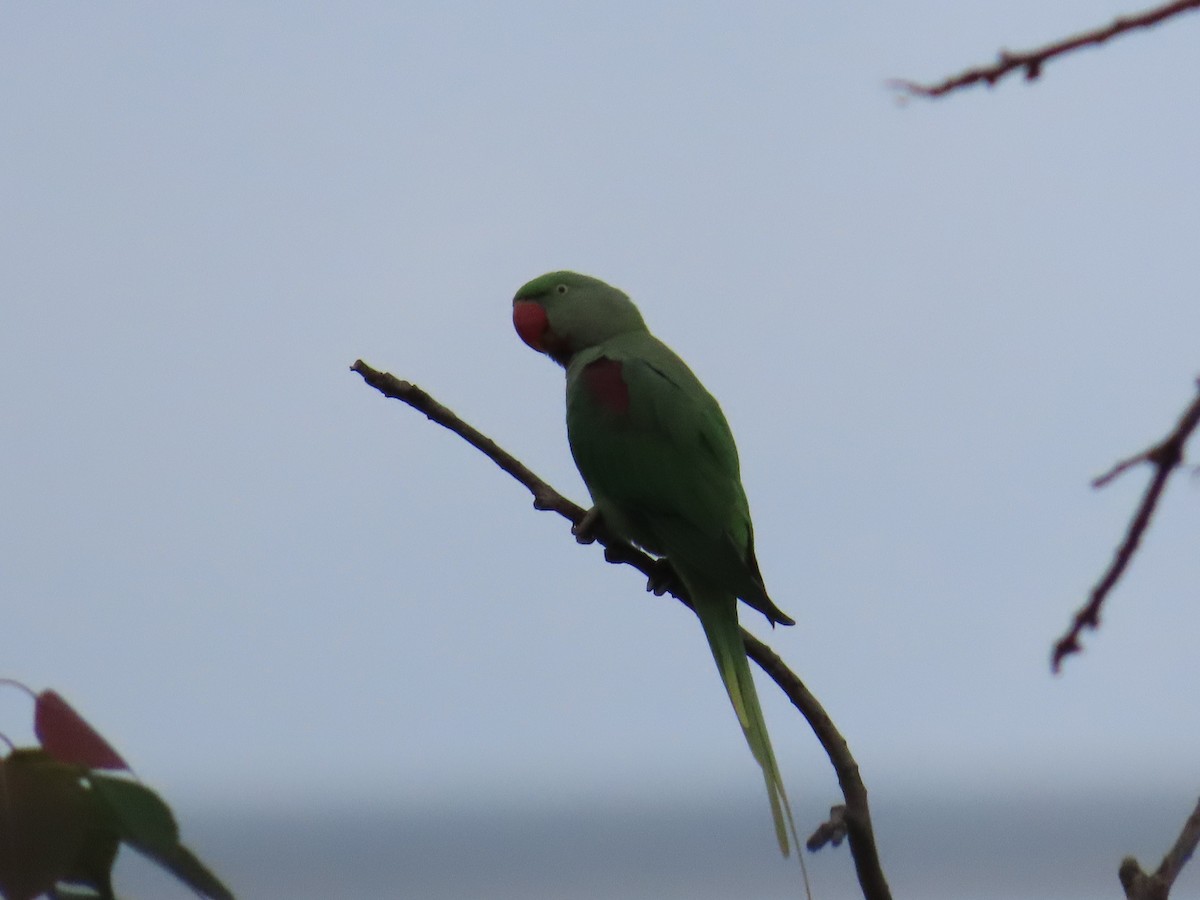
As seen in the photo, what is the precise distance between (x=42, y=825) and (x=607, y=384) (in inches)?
88.7

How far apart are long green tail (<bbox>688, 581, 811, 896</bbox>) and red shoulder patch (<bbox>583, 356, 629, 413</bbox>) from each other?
0.48 metres

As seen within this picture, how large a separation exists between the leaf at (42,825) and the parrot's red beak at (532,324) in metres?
2.69

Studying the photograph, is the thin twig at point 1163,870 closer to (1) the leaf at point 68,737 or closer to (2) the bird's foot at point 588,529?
(1) the leaf at point 68,737

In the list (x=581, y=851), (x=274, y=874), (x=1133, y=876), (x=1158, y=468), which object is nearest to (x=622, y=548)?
(x=1133, y=876)

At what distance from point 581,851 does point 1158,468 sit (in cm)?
2426

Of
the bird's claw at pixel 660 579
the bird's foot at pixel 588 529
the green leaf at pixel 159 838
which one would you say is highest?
the bird's foot at pixel 588 529

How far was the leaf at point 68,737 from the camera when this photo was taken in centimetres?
109

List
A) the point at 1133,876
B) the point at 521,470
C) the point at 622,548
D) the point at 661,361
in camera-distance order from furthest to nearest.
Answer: the point at 661,361 < the point at 622,548 < the point at 521,470 < the point at 1133,876

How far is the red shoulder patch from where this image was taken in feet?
10.3

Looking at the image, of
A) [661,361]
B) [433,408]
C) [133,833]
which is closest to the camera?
[133,833]

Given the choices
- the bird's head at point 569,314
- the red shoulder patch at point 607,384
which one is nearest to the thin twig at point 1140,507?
the red shoulder patch at point 607,384

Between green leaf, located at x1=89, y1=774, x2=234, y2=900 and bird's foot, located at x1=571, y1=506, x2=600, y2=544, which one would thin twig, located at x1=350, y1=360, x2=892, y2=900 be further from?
A: green leaf, located at x1=89, y1=774, x2=234, y2=900

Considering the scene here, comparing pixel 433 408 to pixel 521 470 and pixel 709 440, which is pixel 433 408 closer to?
pixel 521 470

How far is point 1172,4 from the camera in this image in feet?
1.90
